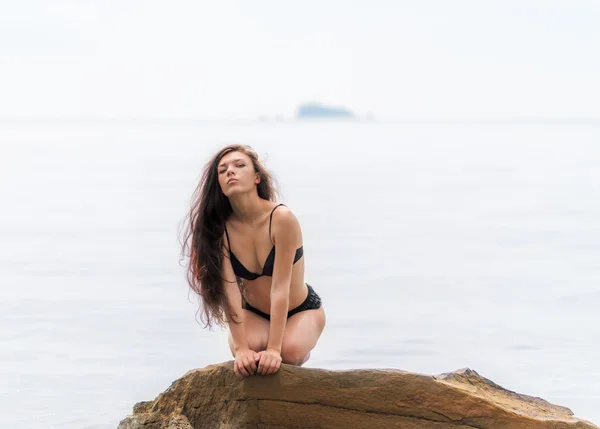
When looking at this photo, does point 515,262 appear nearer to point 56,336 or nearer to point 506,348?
point 506,348

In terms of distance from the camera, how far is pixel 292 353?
4281 millimetres

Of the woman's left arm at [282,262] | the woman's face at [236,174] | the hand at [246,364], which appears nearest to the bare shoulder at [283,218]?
the woman's left arm at [282,262]

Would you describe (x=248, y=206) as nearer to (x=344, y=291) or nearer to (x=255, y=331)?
(x=255, y=331)

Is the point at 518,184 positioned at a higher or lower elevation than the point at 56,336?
higher

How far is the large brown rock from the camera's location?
3953 mm

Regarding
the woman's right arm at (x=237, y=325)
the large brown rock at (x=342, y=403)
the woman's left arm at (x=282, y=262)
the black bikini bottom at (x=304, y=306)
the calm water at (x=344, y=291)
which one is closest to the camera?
the large brown rock at (x=342, y=403)

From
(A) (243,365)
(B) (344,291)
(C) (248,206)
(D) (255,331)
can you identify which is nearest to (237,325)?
(D) (255,331)

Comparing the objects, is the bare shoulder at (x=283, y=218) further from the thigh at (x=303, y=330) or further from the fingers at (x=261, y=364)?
the fingers at (x=261, y=364)

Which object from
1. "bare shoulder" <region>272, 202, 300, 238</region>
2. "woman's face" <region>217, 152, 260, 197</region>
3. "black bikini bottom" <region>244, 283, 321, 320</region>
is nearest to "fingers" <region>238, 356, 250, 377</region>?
"black bikini bottom" <region>244, 283, 321, 320</region>

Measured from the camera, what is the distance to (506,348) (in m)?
7.11

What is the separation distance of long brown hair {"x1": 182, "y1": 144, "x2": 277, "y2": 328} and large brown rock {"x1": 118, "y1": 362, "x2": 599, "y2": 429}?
1.03 ft

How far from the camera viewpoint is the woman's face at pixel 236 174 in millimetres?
4312

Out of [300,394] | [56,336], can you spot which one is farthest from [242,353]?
[56,336]

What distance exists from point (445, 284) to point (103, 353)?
3385mm
